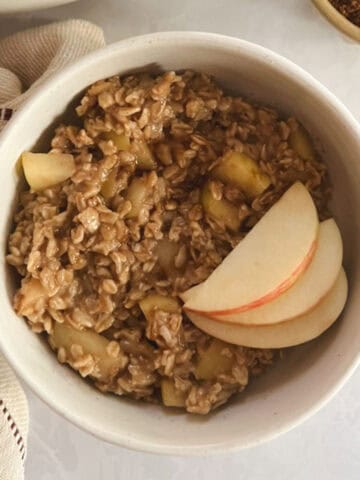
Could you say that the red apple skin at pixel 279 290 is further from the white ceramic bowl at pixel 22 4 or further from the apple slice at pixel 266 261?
the white ceramic bowl at pixel 22 4

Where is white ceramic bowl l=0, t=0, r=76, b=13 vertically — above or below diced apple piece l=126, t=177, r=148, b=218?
above

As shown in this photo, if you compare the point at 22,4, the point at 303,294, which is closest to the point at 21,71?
the point at 22,4

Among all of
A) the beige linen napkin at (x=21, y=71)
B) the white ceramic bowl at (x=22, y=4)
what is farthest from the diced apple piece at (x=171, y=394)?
the white ceramic bowl at (x=22, y=4)

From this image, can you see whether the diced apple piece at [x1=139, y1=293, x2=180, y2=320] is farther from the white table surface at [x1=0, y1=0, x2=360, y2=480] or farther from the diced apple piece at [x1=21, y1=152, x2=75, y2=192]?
the white table surface at [x1=0, y1=0, x2=360, y2=480]

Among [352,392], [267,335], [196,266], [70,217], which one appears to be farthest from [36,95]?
[352,392]

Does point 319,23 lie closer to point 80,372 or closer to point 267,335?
point 267,335

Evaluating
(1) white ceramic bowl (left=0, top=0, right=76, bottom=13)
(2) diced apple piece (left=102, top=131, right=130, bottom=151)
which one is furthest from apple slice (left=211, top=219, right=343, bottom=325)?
(1) white ceramic bowl (left=0, top=0, right=76, bottom=13)
